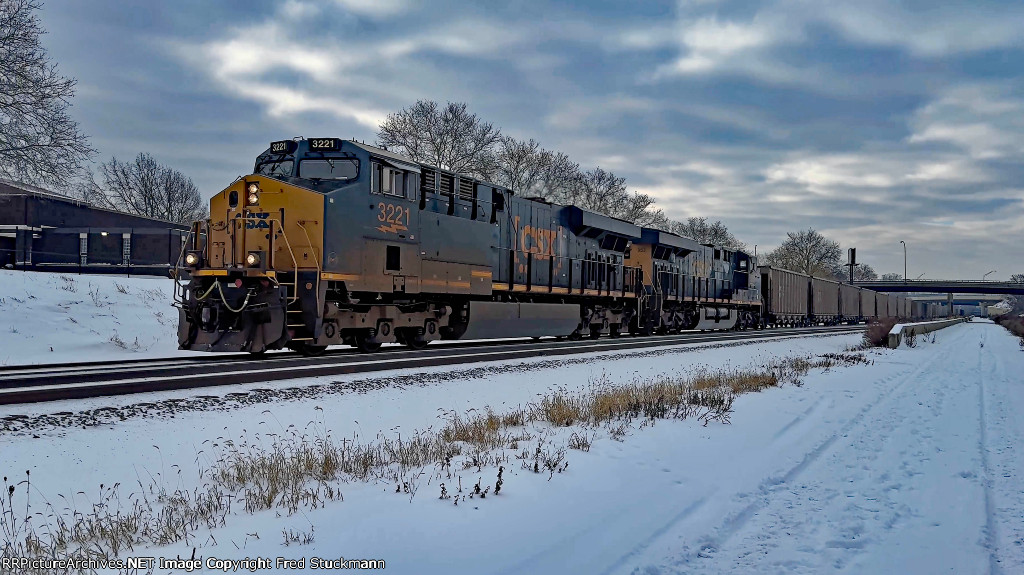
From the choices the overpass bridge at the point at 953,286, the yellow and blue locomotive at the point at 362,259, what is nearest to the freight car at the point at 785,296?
the yellow and blue locomotive at the point at 362,259

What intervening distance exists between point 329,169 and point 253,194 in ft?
4.97

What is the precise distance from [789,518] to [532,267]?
14906 mm

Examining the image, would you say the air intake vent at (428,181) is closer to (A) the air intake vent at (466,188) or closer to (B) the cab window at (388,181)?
(B) the cab window at (388,181)

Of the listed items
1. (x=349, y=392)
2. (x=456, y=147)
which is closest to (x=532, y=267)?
(x=349, y=392)

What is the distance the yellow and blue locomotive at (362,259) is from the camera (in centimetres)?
1160

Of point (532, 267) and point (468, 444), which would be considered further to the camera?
point (532, 267)

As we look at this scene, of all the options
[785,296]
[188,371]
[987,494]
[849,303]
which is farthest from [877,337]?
[849,303]

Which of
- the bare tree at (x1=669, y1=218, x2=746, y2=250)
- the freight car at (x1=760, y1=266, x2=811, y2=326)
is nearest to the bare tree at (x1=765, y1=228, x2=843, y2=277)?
the bare tree at (x1=669, y1=218, x2=746, y2=250)

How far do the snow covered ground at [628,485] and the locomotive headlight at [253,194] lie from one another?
15.3ft

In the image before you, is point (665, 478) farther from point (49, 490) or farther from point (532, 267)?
point (532, 267)

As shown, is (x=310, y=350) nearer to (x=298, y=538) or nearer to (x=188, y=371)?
(x=188, y=371)

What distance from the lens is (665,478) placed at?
18.1 feet

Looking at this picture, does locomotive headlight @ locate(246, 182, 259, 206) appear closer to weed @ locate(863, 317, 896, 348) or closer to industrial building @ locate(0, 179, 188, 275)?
weed @ locate(863, 317, 896, 348)

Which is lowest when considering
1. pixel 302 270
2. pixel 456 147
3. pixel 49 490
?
pixel 49 490
